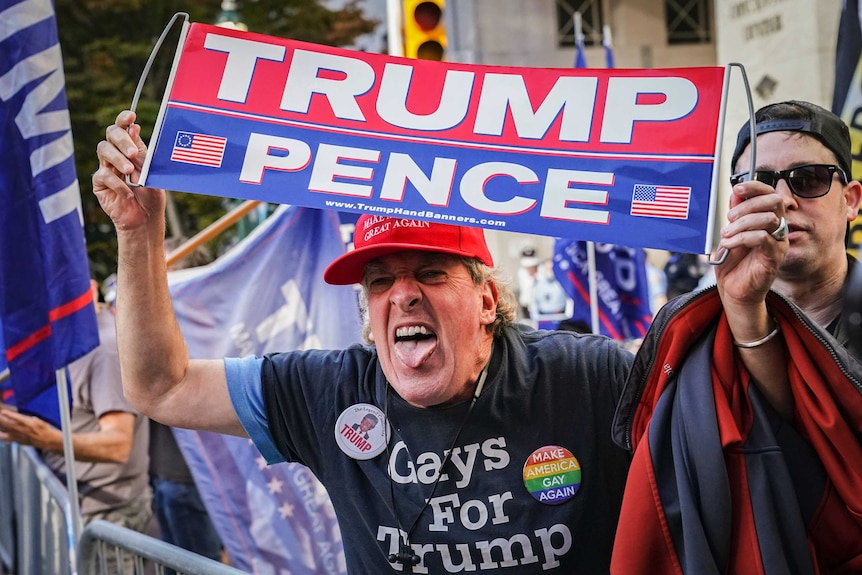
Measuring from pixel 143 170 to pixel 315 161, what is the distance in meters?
0.40

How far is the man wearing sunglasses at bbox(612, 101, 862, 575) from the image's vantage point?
1.86 m

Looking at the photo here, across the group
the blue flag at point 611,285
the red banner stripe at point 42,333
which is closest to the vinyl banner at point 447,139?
the red banner stripe at point 42,333

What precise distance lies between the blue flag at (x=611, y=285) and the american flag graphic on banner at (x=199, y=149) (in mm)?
6527

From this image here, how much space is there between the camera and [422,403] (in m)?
2.76

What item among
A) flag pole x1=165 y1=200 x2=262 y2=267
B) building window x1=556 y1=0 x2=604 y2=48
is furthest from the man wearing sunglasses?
building window x1=556 y1=0 x2=604 y2=48

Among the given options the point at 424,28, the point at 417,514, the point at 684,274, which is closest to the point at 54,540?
the point at 417,514

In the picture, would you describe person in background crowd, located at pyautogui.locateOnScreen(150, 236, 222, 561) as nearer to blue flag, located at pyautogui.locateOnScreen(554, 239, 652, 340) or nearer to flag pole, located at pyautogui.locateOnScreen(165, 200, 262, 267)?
flag pole, located at pyautogui.locateOnScreen(165, 200, 262, 267)

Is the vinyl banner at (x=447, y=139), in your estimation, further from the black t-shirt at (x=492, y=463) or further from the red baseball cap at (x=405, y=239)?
the black t-shirt at (x=492, y=463)

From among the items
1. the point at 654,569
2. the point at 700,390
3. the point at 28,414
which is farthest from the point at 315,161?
the point at 28,414

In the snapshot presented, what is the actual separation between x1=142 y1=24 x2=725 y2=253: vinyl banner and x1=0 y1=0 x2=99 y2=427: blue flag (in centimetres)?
193

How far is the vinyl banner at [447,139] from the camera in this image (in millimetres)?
2184

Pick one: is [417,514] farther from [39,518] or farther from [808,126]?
[39,518]

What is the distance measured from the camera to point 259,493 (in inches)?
194

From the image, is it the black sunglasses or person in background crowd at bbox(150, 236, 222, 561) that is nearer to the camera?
the black sunglasses
